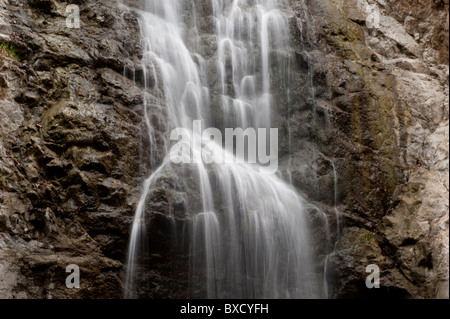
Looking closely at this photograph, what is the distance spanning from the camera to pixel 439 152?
25.8 ft

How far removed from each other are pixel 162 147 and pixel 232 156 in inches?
49.7

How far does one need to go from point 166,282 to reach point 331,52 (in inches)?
210

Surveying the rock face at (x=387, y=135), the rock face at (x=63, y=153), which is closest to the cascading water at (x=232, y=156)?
the rock face at (x=63, y=153)

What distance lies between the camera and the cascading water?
6.15 meters

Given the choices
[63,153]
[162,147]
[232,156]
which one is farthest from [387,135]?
[63,153]

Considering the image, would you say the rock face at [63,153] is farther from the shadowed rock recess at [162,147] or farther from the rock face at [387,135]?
the rock face at [387,135]

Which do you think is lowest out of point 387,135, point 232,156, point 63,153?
point 63,153

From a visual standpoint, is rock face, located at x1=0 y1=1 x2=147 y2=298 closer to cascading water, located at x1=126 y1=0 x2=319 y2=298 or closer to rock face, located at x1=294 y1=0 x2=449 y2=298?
cascading water, located at x1=126 y1=0 x2=319 y2=298

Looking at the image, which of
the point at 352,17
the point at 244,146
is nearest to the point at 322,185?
the point at 244,146

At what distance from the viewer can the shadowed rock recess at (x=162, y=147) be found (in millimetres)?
5949

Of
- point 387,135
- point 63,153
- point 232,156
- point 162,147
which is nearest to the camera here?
point 63,153

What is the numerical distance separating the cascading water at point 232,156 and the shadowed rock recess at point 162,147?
207 millimetres

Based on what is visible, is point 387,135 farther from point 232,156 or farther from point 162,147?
point 162,147

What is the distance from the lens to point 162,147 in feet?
22.2
